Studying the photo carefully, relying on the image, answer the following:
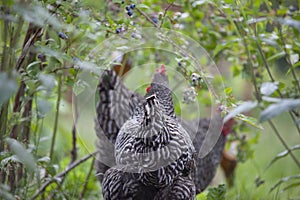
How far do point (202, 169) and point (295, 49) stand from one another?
1.16 meters

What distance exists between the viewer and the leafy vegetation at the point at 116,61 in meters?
1.47

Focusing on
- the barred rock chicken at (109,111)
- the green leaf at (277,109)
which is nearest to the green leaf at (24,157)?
the green leaf at (277,109)

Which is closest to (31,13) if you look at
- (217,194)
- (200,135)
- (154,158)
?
(154,158)

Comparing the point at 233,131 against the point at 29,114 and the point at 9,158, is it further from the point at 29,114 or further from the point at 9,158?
the point at 9,158

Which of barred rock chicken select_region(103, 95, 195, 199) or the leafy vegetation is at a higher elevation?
the leafy vegetation

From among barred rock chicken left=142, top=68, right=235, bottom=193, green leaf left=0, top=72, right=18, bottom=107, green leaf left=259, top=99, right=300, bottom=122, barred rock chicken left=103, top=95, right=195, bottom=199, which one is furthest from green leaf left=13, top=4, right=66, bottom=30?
barred rock chicken left=142, top=68, right=235, bottom=193

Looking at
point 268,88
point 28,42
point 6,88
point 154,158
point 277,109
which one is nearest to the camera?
point 6,88

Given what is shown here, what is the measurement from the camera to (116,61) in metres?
2.48

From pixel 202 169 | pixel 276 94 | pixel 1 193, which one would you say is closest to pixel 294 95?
pixel 276 94

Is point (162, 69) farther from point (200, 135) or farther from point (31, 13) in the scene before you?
point (31, 13)

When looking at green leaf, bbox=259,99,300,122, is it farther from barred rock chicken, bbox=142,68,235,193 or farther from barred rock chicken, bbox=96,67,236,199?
barred rock chicken, bbox=142,68,235,193

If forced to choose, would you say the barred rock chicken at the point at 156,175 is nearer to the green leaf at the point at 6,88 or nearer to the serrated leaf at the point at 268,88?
the serrated leaf at the point at 268,88

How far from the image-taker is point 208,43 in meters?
3.04

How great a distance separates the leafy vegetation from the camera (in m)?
1.47
